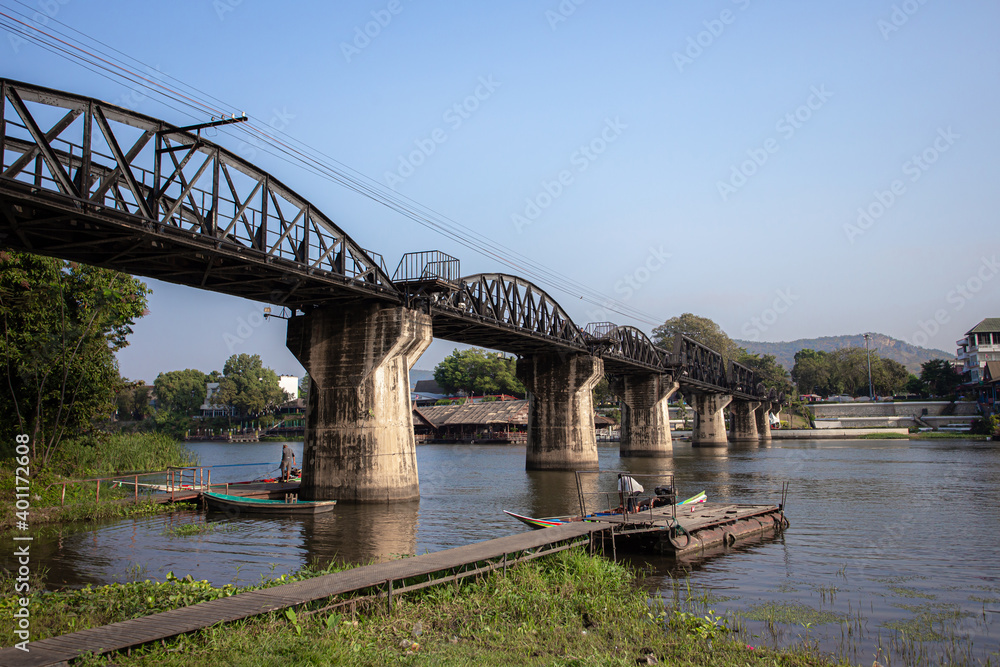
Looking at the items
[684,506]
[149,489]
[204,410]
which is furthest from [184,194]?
[204,410]

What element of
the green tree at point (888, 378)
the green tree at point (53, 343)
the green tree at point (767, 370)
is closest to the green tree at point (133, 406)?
the green tree at point (53, 343)

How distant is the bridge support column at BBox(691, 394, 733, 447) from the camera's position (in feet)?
375

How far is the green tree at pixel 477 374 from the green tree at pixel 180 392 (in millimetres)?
61060

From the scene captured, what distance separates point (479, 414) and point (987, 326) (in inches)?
4186

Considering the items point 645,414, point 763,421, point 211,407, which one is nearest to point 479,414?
point 645,414

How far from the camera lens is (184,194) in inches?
973

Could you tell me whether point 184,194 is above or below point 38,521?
above

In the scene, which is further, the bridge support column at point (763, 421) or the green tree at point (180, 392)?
the green tree at point (180, 392)

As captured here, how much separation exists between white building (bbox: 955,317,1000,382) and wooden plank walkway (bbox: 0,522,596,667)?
14918 cm

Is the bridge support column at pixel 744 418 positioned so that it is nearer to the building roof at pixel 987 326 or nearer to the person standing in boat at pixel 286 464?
the building roof at pixel 987 326

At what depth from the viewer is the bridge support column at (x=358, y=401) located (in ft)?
111

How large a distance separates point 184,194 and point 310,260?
7.73 m

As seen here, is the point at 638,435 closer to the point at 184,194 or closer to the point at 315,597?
the point at 184,194

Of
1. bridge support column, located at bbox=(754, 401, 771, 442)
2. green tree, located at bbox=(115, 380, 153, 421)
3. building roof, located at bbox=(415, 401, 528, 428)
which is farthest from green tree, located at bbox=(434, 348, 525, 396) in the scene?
green tree, located at bbox=(115, 380, 153, 421)
